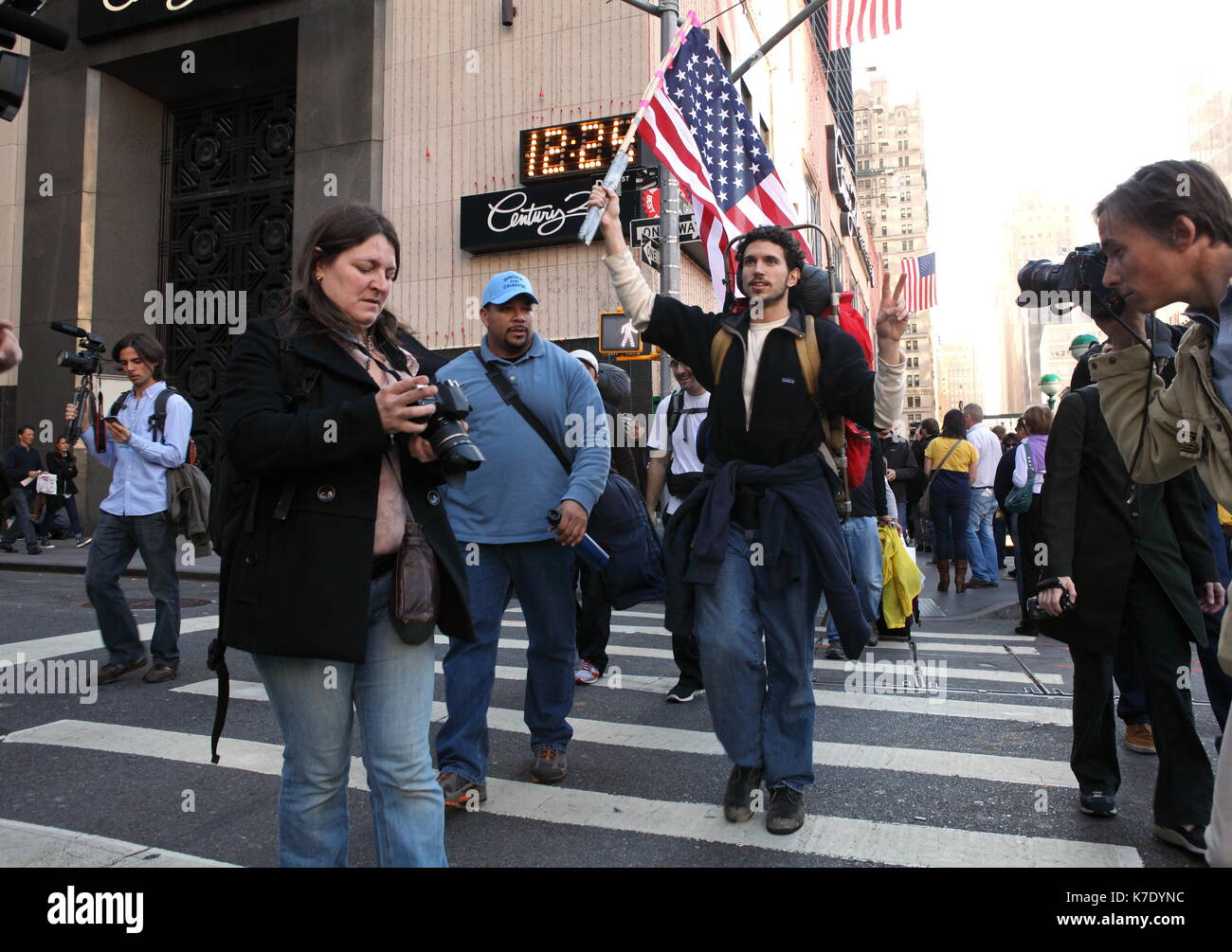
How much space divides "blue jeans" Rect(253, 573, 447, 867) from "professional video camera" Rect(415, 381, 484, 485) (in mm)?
363

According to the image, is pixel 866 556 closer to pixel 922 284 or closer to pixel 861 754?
pixel 861 754

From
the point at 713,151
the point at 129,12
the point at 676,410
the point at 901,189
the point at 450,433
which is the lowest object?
the point at 450,433

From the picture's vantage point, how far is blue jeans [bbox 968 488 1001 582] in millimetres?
11984

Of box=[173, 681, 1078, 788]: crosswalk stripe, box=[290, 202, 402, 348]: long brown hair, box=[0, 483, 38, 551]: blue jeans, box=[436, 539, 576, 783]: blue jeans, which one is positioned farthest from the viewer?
box=[0, 483, 38, 551]: blue jeans

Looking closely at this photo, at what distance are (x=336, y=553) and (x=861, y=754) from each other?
3.19 m

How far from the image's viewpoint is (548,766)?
13.7 feet

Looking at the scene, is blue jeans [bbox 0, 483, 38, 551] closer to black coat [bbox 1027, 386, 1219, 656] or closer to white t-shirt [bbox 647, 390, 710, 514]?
white t-shirt [bbox 647, 390, 710, 514]

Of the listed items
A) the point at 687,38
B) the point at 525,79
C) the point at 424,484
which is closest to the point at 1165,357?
the point at 424,484

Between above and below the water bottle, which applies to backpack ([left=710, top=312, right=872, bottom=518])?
above

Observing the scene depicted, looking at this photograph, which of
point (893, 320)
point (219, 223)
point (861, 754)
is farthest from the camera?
point (219, 223)

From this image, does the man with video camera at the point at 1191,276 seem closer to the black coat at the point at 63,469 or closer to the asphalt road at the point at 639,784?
the asphalt road at the point at 639,784

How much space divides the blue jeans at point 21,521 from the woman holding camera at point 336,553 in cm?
1575

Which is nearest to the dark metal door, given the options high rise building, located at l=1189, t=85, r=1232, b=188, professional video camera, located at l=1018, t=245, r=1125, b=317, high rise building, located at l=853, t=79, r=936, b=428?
professional video camera, located at l=1018, t=245, r=1125, b=317

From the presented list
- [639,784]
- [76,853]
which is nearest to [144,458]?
[76,853]
